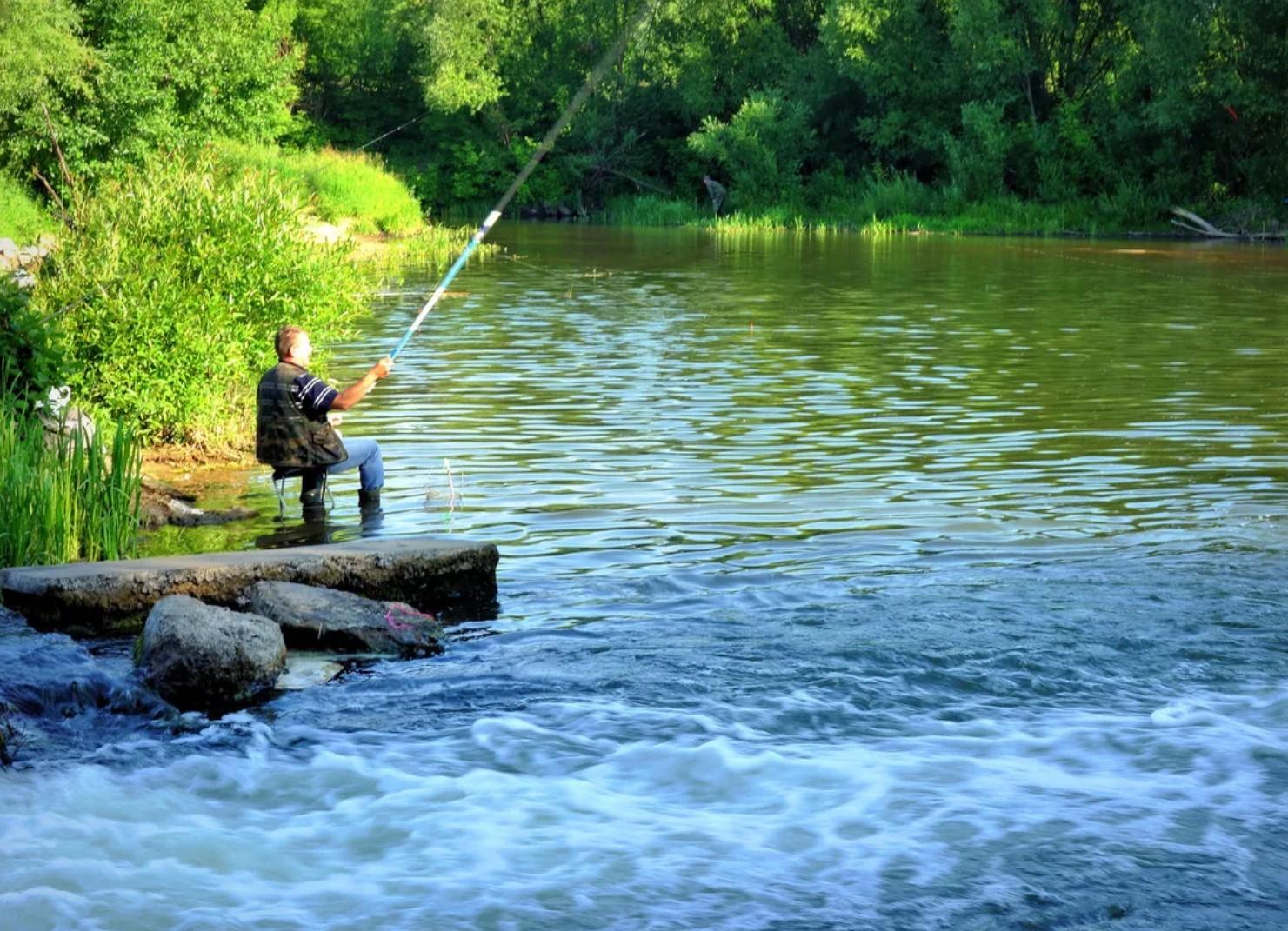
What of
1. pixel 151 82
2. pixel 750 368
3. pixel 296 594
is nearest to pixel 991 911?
pixel 296 594

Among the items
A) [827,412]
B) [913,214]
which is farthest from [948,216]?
[827,412]

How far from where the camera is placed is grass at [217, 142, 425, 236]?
40.0m

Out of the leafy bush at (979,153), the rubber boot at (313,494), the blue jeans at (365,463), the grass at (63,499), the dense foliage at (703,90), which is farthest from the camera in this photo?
the leafy bush at (979,153)

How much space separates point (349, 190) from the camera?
43344 millimetres

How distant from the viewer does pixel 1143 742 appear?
273 inches

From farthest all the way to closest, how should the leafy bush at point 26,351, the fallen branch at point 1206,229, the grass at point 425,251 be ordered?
1. the fallen branch at point 1206,229
2. the grass at point 425,251
3. the leafy bush at point 26,351

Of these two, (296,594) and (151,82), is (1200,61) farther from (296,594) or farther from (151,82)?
(296,594)

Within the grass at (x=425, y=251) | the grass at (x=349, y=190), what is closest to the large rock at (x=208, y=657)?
the grass at (x=425, y=251)

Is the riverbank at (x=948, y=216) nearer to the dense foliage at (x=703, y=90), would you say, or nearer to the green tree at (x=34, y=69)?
the dense foliage at (x=703, y=90)

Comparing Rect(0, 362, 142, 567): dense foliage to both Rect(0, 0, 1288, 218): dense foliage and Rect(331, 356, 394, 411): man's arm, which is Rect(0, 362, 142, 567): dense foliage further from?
Rect(0, 0, 1288, 218): dense foliage

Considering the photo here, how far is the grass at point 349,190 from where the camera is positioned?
4000 centimetres

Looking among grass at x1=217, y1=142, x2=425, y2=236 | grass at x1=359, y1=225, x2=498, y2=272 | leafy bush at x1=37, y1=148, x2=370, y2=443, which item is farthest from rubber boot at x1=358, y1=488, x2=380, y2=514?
grass at x1=217, y1=142, x2=425, y2=236

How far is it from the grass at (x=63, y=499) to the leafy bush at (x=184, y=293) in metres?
2.82

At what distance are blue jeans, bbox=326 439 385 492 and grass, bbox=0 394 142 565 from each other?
1781 mm
